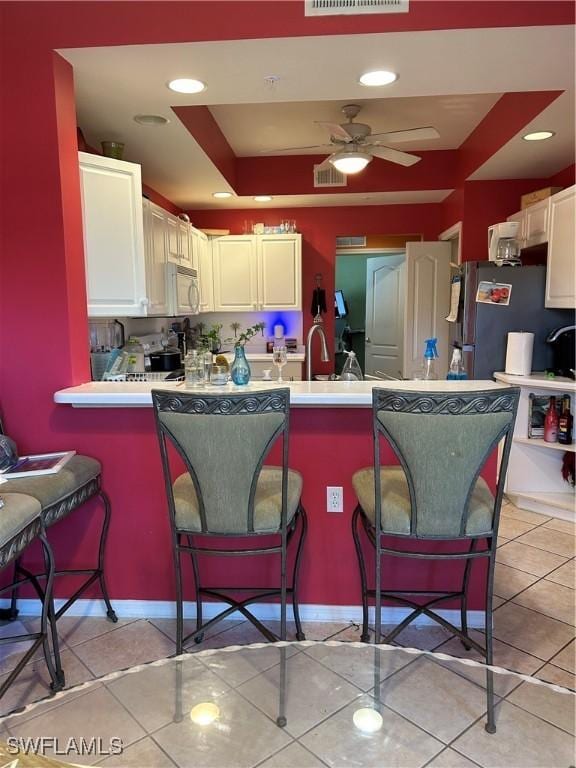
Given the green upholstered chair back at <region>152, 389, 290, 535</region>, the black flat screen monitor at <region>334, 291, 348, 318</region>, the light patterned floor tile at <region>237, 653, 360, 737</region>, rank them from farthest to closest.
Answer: the black flat screen monitor at <region>334, 291, 348, 318</region> < the green upholstered chair back at <region>152, 389, 290, 535</region> < the light patterned floor tile at <region>237, 653, 360, 737</region>

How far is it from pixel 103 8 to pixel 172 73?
354 millimetres

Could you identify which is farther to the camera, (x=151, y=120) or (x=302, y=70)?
(x=151, y=120)

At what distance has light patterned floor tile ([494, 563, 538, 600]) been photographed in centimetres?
259

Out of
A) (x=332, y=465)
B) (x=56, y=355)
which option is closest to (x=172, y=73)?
(x=56, y=355)

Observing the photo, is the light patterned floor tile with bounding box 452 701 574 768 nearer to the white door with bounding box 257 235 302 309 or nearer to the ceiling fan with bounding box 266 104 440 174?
the ceiling fan with bounding box 266 104 440 174

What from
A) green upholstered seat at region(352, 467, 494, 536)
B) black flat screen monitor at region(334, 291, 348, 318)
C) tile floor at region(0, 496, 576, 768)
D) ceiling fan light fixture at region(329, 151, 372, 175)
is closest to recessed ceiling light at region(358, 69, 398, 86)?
ceiling fan light fixture at region(329, 151, 372, 175)

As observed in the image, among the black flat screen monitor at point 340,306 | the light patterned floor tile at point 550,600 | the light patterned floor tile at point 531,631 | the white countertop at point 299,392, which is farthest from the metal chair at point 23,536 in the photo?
the black flat screen monitor at point 340,306

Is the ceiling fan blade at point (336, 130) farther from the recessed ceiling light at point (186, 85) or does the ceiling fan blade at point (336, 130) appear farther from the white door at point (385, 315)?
the white door at point (385, 315)

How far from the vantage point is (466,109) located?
12.4ft

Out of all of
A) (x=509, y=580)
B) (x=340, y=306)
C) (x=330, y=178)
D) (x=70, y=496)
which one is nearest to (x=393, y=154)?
(x=330, y=178)

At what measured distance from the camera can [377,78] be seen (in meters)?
2.39

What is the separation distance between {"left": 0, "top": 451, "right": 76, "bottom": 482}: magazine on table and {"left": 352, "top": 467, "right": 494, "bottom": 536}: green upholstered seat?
1.18 metres

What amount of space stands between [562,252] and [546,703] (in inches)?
109
